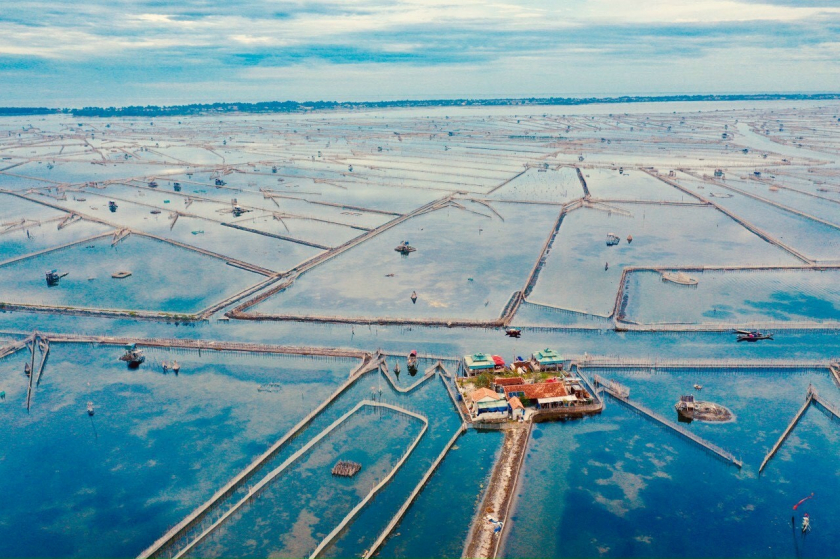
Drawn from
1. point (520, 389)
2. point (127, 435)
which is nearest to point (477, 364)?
point (520, 389)

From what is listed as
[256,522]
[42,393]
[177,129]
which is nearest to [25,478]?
[42,393]

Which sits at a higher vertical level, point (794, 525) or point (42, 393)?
point (42, 393)

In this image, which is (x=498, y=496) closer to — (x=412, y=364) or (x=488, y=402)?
(x=488, y=402)

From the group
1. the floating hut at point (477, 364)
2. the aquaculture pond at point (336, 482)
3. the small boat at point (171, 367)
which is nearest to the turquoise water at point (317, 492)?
the aquaculture pond at point (336, 482)

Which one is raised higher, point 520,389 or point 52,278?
point 52,278

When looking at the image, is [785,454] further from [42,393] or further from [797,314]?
[42,393]

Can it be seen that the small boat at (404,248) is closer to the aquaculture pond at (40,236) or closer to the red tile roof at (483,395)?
the red tile roof at (483,395)
